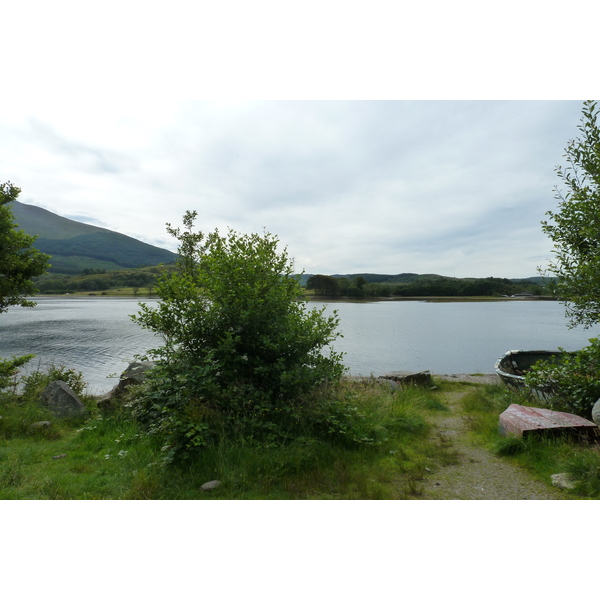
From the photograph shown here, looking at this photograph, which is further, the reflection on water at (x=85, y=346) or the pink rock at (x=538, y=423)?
the reflection on water at (x=85, y=346)

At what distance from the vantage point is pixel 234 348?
5.10 metres

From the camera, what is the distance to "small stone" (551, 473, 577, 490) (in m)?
4.12

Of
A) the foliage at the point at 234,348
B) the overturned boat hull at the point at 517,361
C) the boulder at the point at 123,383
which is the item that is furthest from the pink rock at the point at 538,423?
the boulder at the point at 123,383

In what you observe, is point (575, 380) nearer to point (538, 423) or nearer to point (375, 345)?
point (538, 423)

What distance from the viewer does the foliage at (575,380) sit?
20.3ft

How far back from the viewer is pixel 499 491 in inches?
166

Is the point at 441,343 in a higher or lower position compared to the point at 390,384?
lower

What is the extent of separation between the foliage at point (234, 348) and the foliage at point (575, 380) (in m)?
4.47

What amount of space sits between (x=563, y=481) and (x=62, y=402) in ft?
31.5

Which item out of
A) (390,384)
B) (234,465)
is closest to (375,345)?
(390,384)

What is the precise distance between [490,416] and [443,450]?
8.13 ft

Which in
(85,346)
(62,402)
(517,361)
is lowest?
(85,346)

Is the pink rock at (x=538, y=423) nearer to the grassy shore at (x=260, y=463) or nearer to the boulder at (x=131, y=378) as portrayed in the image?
the grassy shore at (x=260, y=463)

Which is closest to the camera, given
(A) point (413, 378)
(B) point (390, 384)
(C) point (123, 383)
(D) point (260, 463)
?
(D) point (260, 463)
